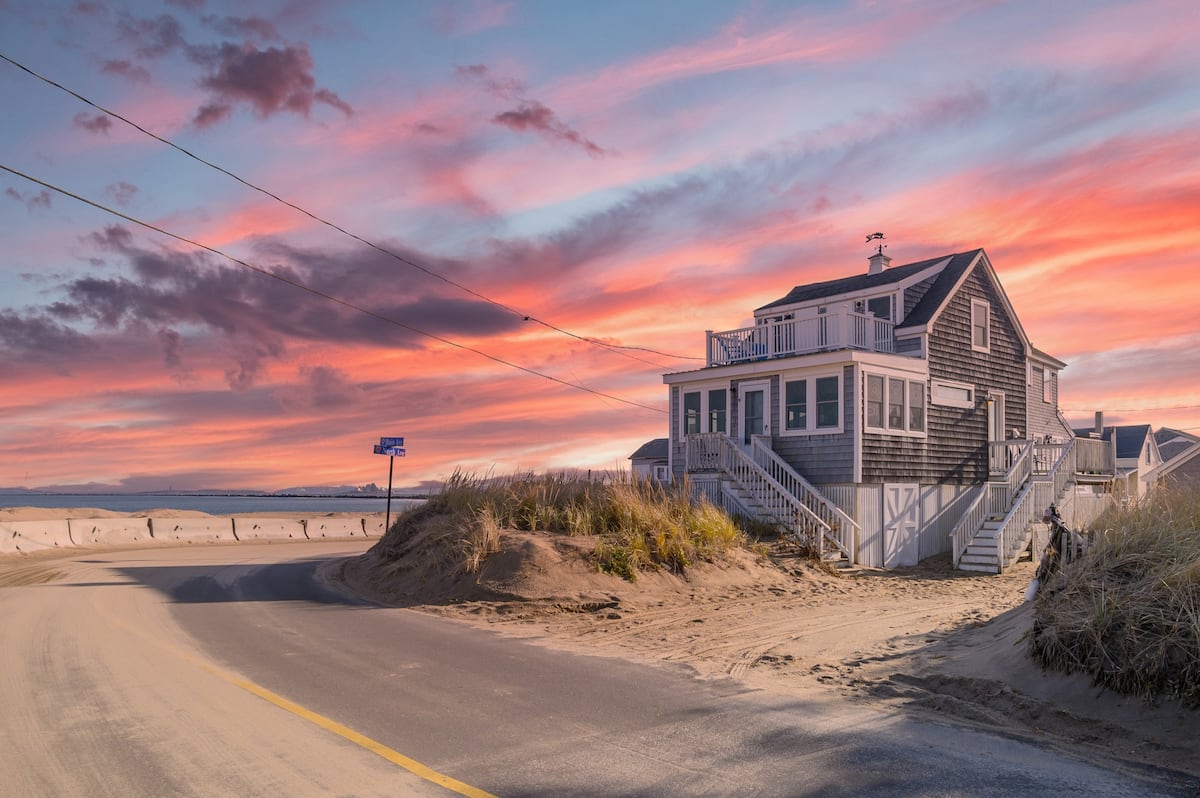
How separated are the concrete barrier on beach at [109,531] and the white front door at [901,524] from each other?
26211 mm

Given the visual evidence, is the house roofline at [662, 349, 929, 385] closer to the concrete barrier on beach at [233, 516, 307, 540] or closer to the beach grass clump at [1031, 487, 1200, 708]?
the beach grass clump at [1031, 487, 1200, 708]

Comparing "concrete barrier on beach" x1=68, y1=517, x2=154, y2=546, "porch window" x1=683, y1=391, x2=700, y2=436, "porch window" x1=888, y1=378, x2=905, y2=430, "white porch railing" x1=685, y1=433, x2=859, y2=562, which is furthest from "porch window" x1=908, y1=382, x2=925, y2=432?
"concrete barrier on beach" x1=68, y1=517, x2=154, y2=546

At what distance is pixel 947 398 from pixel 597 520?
611 inches

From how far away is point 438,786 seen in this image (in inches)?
231

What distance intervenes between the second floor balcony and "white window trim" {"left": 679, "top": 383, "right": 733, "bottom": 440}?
93 cm

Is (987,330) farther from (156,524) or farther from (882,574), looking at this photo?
(156,524)

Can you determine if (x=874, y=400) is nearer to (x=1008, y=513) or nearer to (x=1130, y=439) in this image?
(x=1008, y=513)

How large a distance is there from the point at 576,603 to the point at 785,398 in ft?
44.5

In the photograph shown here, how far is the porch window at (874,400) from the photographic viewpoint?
2517cm

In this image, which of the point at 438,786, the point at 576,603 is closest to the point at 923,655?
the point at 576,603

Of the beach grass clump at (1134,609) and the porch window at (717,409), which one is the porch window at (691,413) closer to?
the porch window at (717,409)

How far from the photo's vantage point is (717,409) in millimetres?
28406

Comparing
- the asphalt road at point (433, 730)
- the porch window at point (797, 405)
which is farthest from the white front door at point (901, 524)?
the asphalt road at point (433, 730)

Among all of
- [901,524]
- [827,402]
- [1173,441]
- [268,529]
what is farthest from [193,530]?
[1173,441]
